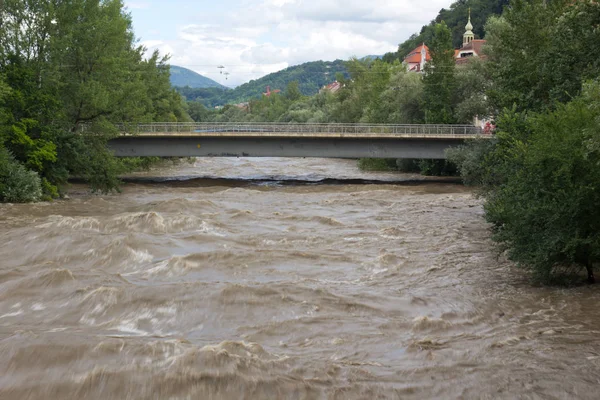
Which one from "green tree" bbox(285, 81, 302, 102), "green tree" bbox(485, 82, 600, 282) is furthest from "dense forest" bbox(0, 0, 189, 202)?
"green tree" bbox(285, 81, 302, 102)

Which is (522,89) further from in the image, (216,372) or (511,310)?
(216,372)

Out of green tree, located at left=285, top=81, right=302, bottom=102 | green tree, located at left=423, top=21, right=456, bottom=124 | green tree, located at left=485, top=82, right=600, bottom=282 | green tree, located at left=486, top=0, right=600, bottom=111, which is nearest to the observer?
green tree, located at left=485, top=82, right=600, bottom=282

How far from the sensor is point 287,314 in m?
15.1

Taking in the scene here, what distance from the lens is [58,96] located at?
37.8m

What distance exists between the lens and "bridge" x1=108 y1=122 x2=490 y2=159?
49812 mm

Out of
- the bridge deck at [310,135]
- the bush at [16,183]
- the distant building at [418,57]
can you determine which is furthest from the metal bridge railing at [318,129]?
the distant building at [418,57]

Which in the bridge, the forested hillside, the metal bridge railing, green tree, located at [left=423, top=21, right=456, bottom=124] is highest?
the forested hillside

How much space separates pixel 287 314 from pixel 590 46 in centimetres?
1646

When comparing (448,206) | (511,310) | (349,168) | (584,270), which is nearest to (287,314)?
(511,310)

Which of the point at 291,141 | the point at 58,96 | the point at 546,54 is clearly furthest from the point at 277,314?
the point at 291,141

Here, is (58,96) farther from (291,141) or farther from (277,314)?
(277,314)

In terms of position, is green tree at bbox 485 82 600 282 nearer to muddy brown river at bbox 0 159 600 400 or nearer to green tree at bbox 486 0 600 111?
muddy brown river at bbox 0 159 600 400

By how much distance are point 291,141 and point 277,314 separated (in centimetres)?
3724

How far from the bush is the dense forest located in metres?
0.05
